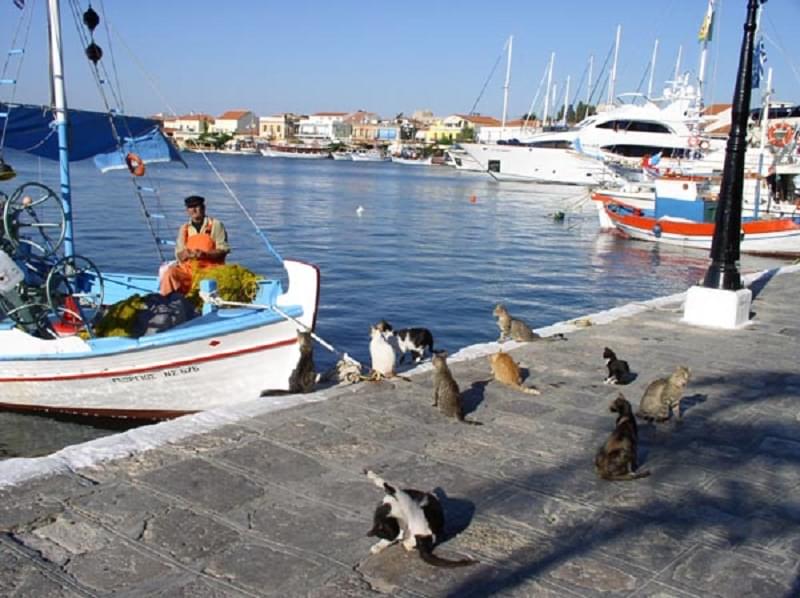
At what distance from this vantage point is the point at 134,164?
1173 centimetres

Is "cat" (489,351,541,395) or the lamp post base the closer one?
"cat" (489,351,541,395)

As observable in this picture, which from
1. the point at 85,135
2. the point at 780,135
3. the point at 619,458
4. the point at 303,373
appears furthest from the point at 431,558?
the point at 780,135

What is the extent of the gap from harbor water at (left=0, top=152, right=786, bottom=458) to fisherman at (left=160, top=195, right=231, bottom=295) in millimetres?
1555

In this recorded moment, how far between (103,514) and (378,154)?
155 m

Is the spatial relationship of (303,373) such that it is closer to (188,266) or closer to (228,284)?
(228,284)

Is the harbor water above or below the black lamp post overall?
below

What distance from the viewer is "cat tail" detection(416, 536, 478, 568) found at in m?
3.84

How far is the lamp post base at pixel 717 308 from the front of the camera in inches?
400

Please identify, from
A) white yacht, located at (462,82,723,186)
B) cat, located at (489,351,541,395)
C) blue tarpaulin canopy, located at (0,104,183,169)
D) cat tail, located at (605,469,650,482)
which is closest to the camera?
cat tail, located at (605,469,650,482)

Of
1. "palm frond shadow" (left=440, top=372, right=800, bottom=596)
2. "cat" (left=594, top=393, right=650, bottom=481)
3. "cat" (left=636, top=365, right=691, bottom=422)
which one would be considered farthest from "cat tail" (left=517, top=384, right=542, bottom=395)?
"cat" (left=594, top=393, right=650, bottom=481)

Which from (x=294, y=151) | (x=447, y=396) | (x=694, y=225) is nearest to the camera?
(x=447, y=396)

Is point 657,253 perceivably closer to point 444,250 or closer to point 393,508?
point 444,250

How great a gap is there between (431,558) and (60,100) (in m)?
9.69

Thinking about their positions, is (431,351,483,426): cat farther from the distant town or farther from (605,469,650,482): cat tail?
the distant town
